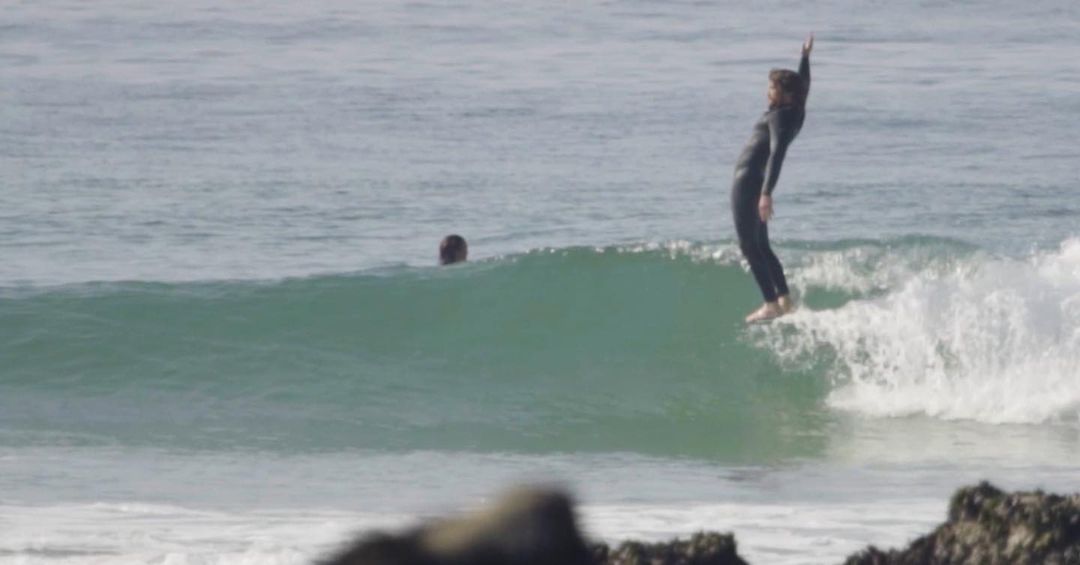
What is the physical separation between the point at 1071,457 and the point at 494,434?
3174 millimetres

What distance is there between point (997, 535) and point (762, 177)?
586 cm

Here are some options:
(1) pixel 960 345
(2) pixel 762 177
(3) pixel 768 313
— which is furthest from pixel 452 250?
(2) pixel 762 177

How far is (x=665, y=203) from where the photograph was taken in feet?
65.5

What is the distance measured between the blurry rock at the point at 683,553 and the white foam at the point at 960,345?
7039 mm

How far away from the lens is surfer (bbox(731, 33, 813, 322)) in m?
10.1

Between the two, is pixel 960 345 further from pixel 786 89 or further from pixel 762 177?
pixel 786 89

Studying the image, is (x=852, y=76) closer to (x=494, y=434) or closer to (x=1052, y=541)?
(x=494, y=434)

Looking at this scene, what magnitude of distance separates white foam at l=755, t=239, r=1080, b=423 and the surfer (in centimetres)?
124

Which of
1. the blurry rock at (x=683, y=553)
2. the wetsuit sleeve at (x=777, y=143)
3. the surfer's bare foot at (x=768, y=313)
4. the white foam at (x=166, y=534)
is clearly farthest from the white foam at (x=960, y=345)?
the blurry rock at (x=683, y=553)

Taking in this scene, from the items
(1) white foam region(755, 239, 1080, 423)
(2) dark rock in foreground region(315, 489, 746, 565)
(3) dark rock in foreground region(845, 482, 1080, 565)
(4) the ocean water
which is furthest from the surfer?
(2) dark rock in foreground region(315, 489, 746, 565)

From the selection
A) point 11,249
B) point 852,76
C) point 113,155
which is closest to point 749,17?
point 852,76

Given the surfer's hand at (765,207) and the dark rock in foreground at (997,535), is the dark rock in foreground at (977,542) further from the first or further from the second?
the surfer's hand at (765,207)

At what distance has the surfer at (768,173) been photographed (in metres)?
10.1

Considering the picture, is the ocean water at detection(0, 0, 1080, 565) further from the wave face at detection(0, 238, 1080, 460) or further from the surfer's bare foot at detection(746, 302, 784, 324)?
the surfer's bare foot at detection(746, 302, 784, 324)
